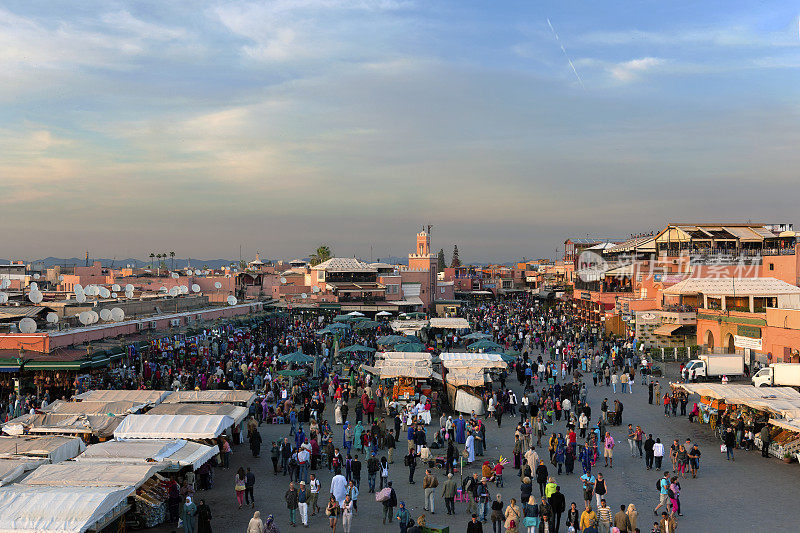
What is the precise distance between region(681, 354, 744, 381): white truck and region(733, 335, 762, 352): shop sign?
142 inches

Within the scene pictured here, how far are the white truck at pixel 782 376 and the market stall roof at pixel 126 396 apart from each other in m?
20.0

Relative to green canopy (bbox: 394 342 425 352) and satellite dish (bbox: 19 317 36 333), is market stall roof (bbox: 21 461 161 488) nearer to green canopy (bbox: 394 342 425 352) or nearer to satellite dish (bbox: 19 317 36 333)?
satellite dish (bbox: 19 317 36 333)

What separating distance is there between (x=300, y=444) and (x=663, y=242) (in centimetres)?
4684

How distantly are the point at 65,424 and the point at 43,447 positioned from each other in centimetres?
261

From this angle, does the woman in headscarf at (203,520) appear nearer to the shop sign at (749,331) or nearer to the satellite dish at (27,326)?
the satellite dish at (27,326)

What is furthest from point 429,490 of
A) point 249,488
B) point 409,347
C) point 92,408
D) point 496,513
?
point 409,347

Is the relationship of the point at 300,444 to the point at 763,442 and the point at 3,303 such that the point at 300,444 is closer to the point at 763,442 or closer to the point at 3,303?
the point at 763,442

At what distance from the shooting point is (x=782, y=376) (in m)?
23.0

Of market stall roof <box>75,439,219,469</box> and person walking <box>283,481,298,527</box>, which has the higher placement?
market stall roof <box>75,439,219,469</box>

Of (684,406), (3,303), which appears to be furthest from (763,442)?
(3,303)

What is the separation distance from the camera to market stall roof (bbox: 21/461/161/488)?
11211 mm

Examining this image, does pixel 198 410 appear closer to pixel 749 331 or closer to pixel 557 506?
pixel 557 506

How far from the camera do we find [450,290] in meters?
91.1

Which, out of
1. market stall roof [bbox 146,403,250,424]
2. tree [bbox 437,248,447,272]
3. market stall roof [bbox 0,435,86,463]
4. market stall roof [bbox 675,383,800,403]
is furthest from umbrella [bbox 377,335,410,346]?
tree [bbox 437,248,447,272]
